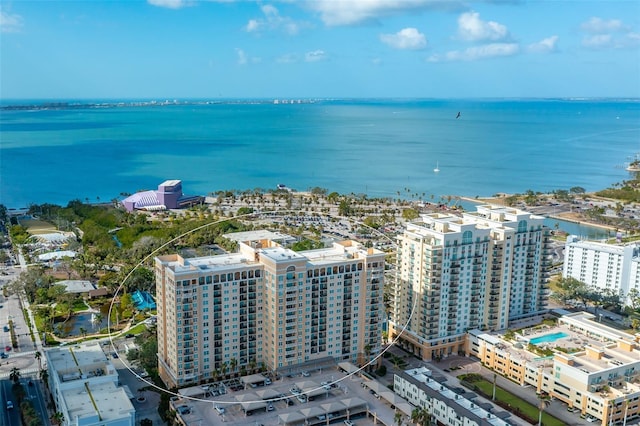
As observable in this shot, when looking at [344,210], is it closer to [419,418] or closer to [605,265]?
[605,265]

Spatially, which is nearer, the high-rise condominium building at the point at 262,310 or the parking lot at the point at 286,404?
the parking lot at the point at 286,404

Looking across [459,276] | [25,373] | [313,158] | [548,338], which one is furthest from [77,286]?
[313,158]

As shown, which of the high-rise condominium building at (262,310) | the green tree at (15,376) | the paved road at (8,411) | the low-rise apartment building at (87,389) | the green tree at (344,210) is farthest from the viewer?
the green tree at (344,210)

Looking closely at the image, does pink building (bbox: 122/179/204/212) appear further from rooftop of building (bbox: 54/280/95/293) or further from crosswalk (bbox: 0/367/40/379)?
crosswalk (bbox: 0/367/40/379)

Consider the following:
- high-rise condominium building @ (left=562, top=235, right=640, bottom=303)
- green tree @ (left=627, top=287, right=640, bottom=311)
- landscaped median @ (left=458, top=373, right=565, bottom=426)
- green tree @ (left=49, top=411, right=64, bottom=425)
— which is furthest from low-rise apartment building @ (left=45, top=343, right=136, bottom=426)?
high-rise condominium building @ (left=562, top=235, right=640, bottom=303)

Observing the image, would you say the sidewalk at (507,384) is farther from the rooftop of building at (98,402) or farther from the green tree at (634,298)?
the rooftop of building at (98,402)

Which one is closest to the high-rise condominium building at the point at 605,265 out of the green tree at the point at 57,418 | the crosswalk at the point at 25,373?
the green tree at the point at 57,418
